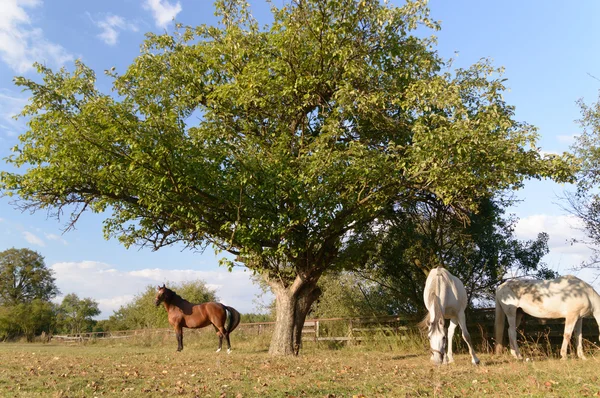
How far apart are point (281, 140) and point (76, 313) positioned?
172 feet

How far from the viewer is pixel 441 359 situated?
10258 mm

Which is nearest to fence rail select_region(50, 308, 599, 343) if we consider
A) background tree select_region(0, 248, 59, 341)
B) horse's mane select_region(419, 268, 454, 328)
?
horse's mane select_region(419, 268, 454, 328)

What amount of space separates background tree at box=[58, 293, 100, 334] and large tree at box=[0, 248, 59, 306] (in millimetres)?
2840

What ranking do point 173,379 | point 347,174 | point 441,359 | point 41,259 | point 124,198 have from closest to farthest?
point 173,379
point 441,359
point 347,174
point 124,198
point 41,259

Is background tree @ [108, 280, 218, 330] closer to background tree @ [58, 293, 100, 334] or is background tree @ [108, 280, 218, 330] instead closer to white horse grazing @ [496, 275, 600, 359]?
background tree @ [58, 293, 100, 334]

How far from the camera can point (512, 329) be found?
13.1m

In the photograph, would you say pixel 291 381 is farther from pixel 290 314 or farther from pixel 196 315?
pixel 196 315

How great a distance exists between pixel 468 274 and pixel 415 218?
3182 millimetres

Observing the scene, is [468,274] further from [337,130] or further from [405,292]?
[337,130]

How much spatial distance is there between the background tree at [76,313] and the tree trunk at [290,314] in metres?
42.2

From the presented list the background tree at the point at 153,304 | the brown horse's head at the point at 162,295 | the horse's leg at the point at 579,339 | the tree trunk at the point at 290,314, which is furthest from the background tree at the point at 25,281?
the horse's leg at the point at 579,339

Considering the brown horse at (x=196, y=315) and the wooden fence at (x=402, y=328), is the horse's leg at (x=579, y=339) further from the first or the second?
the brown horse at (x=196, y=315)

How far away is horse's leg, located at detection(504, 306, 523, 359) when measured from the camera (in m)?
12.6

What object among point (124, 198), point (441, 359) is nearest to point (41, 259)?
point (124, 198)
